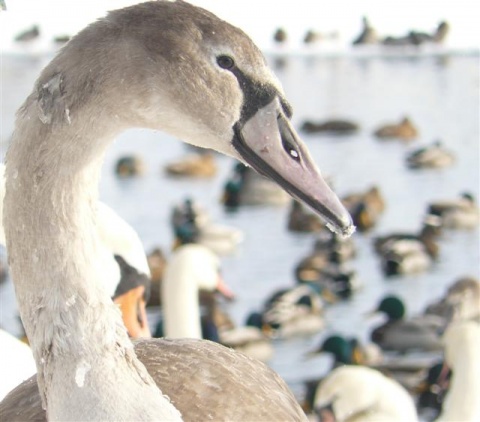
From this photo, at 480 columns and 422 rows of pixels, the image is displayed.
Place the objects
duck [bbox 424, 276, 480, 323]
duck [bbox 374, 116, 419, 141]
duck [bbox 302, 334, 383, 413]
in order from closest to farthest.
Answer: duck [bbox 302, 334, 383, 413], duck [bbox 424, 276, 480, 323], duck [bbox 374, 116, 419, 141]

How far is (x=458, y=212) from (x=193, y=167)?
3.97 m

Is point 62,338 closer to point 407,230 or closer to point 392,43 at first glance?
point 407,230

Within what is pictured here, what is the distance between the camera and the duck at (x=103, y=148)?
1958mm

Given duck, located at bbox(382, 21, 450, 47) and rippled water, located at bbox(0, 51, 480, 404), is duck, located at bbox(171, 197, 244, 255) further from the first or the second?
A: duck, located at bbox(382, 21, 450, 47)

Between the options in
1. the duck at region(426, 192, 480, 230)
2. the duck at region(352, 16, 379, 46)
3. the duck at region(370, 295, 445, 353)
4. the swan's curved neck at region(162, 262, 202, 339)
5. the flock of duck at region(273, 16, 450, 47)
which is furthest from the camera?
the duck at region(352, 16, 379, 46)

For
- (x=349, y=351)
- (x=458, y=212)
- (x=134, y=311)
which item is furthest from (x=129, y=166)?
(x=134, y=311)

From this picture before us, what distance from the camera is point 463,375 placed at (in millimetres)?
5543

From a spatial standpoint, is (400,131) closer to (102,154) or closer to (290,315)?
(290,315)

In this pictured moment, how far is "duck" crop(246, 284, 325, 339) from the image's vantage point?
8305 millimetres

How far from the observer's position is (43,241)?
201 cm

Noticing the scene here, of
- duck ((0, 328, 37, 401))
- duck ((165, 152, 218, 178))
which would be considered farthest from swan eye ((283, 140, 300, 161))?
duck ((165, 152, 218, 178))

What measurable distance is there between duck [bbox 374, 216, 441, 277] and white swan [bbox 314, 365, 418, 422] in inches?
128

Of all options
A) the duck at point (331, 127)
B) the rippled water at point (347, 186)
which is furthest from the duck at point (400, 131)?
the duck at point (331, 127)

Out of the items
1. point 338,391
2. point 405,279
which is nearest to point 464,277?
point 405,279
